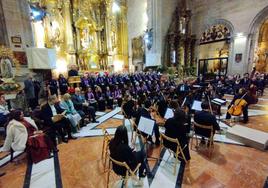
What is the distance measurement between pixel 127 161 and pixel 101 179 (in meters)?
0.87

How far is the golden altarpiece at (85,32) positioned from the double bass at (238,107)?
38.8 ft

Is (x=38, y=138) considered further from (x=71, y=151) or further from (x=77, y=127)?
(x=77, y=127)

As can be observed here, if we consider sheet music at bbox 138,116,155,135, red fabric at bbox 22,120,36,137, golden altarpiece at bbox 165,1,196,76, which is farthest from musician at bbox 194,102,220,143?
golden altarpiece at bbox 165,1,196,76

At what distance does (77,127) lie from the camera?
4.73 metres

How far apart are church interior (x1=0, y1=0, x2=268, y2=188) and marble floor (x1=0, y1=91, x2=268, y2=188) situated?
0.07 ft

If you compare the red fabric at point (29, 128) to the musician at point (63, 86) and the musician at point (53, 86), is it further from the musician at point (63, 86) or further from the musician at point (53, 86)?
the musician at point (63, 86)

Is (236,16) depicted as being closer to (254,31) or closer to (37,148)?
(254,31)

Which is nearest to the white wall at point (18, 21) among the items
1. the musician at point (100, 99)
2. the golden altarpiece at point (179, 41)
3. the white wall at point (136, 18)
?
the musician at point (100, 99)

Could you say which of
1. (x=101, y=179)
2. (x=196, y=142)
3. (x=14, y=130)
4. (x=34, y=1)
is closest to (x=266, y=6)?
(x=196, y=142)

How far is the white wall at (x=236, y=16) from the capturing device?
1080cm

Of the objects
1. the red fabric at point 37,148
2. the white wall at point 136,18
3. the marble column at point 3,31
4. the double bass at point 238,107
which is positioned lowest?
the red fabric at point 37,148

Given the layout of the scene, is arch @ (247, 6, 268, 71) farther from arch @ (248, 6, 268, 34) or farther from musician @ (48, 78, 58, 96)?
musician @ (48, 78, 58, 96)

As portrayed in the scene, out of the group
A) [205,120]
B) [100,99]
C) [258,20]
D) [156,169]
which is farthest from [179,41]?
[156,169]

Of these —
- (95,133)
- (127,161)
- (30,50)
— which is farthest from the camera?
(30,50)
